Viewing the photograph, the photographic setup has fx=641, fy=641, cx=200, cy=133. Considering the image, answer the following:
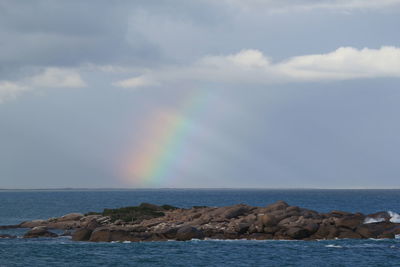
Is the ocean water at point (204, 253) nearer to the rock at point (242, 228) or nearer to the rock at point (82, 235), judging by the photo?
the rock at point (82, 235)

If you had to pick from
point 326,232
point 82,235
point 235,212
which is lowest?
point 82,235

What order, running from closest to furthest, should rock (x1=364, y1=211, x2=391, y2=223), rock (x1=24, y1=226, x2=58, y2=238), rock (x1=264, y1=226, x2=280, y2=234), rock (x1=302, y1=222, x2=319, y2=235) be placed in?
rock (x1=302, y1=222, x2=319, y2=235), rock (x1=264, y1=226, x2=280, y2=234), rock (x1=24, y1=226, x2=58, y2=238), rock (x1=364, y1=211, x2=391, y2=223)

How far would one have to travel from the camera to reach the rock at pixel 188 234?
6644 cm

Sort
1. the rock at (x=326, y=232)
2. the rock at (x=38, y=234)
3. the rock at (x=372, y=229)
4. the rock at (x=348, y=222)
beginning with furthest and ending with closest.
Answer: the rock at (x=38, y=234), the rock at (x=348, y=222), the rock at (x=372, y=229), the rock at (x=326, y=232)

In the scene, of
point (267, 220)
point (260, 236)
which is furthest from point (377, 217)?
point (260, 236)

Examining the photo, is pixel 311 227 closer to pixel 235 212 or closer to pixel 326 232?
pixel 326 232

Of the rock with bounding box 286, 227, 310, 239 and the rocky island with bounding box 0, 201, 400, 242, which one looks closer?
the rock with bounding box 286, 227, 310, 239

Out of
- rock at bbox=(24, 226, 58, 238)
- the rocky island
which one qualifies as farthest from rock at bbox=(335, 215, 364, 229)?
rock at bbox=(24, 226, 58, 238)

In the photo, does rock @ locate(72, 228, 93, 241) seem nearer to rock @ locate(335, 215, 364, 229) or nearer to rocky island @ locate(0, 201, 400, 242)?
rocky island @ locate(0, 201, 400, 242)

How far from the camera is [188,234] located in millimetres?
66438

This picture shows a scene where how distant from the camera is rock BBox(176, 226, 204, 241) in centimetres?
6644

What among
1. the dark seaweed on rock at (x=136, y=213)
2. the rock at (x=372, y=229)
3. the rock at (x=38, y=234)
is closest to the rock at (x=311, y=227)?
the rock at (x=372, y=229)

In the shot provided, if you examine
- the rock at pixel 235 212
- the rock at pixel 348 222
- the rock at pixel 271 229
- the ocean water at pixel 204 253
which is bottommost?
the ocean water at pixel 204 253

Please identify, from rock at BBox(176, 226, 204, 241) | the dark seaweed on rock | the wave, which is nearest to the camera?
rock at BBox(176, 226, 204, 241)
